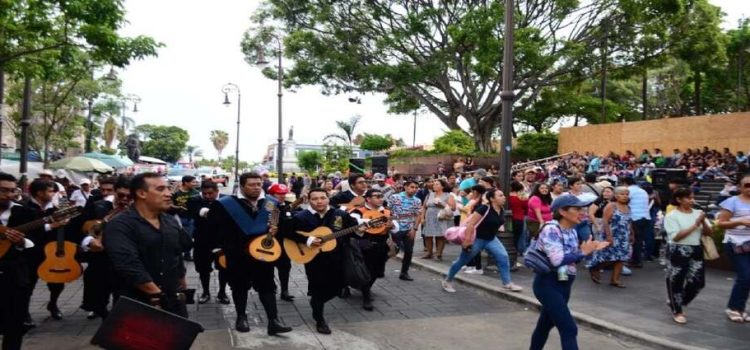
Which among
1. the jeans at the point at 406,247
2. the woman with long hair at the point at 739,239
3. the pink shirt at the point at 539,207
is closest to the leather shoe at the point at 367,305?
the jeans at the point at 406,247

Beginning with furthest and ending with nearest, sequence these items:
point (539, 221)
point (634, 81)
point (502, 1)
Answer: point (634, 81) < point (502, 1) < point (539, 221)

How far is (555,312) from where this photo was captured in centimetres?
444

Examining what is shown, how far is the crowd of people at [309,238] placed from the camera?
3904 mm

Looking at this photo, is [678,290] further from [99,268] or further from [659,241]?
[99,268]

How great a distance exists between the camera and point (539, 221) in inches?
386

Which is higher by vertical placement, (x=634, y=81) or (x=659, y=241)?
(x=634, y=81)

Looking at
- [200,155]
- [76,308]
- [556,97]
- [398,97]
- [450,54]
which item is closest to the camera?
[76,308]

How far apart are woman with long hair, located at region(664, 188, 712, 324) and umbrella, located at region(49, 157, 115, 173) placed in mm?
18623

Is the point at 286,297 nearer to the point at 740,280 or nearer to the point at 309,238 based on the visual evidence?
the point at 309,238

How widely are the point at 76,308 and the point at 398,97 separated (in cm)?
2593

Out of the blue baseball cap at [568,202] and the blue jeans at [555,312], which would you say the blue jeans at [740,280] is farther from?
the blue jeans at [555,312]

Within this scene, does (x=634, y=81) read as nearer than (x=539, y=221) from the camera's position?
No

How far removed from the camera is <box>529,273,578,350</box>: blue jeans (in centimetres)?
439

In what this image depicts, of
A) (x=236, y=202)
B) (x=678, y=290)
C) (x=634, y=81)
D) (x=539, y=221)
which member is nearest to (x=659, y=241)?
(x=539, y=221)
